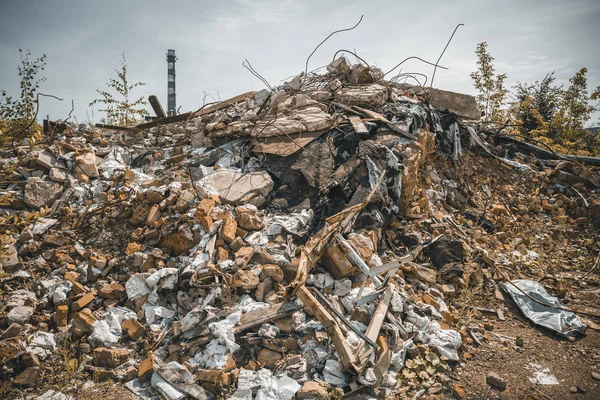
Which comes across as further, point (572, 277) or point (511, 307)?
point (572, 277)

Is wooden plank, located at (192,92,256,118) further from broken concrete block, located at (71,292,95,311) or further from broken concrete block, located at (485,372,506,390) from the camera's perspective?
broken concrete block, located at (485,372,506,390)

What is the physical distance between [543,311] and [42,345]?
5.03 m

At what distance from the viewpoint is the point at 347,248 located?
10.4 feet

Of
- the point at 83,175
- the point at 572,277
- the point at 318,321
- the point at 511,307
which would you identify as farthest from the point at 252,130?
the point at 572,277

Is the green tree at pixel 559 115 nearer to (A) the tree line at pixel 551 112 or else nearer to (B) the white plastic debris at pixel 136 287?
(A) the tree line at pixel 551 112

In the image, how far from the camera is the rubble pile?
254 centimetres

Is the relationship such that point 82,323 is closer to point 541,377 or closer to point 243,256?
point 243,256

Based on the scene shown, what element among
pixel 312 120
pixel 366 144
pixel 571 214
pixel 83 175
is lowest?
pixel 571 214

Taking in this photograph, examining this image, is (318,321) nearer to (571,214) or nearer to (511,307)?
(511,307)

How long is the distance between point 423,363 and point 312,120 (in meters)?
3.48

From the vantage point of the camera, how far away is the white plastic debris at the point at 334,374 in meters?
2.39

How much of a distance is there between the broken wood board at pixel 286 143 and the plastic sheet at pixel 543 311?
3182 mm

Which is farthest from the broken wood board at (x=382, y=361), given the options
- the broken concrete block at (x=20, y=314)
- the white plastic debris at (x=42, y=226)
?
the white plastic debris at (x=42, y=226)

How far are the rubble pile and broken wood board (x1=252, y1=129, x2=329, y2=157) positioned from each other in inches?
0.9
